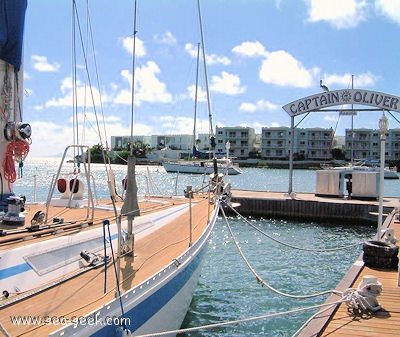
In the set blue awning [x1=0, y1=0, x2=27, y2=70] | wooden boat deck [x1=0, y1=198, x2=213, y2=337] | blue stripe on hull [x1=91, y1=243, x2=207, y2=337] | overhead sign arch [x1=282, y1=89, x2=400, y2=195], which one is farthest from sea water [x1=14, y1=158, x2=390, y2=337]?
overhead sign arch [x1=282, y1=89, x2=400, y2=195]

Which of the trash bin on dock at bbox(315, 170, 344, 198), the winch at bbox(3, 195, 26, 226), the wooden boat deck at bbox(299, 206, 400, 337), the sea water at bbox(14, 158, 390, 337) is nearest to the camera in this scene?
the wooden boat deck at bbox(299, 206, 400, 337)

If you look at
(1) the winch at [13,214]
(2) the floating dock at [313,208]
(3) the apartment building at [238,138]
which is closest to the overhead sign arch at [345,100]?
(2) the floating dock at [313,208]

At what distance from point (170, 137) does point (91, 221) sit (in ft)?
488

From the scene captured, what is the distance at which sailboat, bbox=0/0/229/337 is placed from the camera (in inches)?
165

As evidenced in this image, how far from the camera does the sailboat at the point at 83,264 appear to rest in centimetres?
419

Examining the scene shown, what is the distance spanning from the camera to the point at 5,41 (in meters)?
7.43

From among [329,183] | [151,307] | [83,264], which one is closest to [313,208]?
[329,183]

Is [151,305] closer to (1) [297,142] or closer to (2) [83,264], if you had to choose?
(2) [83,264]

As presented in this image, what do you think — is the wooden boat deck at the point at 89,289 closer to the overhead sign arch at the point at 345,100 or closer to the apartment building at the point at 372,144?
the overhead sign arch at the point at 345,100

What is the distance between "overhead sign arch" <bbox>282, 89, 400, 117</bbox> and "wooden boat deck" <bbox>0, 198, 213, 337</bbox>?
18.5 m

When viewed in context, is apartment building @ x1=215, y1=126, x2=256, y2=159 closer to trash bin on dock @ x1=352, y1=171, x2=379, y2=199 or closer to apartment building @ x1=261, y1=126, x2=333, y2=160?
apartment building @ x1=261, y1=126, x2=333, y2=160

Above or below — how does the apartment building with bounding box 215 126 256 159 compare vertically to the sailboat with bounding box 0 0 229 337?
above

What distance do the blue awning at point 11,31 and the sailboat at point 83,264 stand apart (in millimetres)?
22

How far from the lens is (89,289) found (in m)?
4.89
